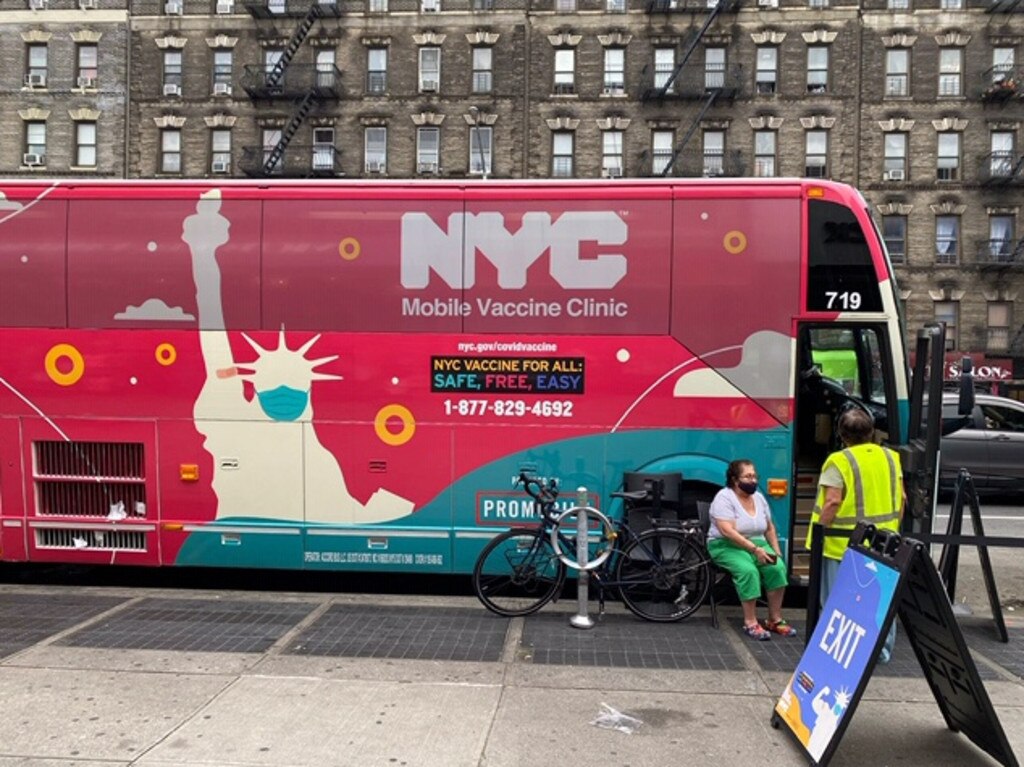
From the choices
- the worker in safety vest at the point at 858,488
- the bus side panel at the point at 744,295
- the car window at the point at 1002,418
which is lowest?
the car window at the point at 1002,418

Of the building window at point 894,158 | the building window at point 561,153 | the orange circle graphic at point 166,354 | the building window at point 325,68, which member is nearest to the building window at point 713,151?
the building window at point 561,153

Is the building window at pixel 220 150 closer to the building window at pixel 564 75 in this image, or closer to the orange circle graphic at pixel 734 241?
the building window at pixel 564 75

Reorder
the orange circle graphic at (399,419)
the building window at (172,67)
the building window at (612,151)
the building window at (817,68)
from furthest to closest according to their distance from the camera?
1. the building window at (172,67)
2. the building window at (612,151)
3. the building window at (817,68)
4. the orange circle graphic at (399,419)

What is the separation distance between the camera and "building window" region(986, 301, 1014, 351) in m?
30.6

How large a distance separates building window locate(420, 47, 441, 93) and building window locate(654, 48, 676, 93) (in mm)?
8365

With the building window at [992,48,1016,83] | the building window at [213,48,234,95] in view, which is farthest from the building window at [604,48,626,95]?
the building window at [213,48,234,95]

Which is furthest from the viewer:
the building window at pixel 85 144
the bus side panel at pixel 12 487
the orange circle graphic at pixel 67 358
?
the building window at pixel 85 144

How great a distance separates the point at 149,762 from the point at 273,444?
123 inches

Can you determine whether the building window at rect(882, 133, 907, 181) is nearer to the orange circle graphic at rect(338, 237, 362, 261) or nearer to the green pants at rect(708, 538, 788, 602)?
the green pants at rect(708, 538, 788, 602)

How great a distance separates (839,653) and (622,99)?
96.3 ft

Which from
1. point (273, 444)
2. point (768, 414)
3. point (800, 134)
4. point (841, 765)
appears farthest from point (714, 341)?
point (800, 134)

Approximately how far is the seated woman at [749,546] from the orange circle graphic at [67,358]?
5.33m

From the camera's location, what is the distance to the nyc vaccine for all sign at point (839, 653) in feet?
11.9

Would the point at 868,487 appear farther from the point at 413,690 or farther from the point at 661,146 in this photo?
the point at 661,146
